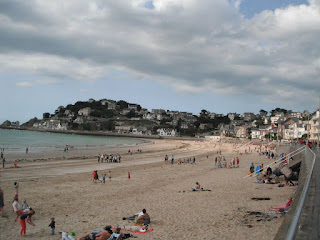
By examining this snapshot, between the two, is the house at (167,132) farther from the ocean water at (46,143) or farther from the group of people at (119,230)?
the group of people at (119,230)

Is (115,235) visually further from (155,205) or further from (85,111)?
(85,111)

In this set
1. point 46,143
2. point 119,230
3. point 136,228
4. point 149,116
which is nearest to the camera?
point 119,230

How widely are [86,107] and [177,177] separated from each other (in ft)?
618

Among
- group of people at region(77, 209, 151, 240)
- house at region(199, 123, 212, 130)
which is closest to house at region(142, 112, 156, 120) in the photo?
house at region(199, 123, 212, 130)

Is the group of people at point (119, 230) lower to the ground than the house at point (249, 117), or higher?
lower

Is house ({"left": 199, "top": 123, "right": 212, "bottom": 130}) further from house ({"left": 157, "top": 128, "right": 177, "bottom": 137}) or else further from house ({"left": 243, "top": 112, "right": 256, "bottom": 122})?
house ({"left": 243, "top": 112, "right": 256, "bottom": 122})

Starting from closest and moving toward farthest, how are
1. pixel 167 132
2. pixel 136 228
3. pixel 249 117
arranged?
A: pixel 136 228
pixel 167 132
pixel 249 117

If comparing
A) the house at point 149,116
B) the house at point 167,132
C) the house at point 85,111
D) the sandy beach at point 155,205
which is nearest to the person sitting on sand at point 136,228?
the sandy beach at point 155,205

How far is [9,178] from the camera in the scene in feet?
56.6

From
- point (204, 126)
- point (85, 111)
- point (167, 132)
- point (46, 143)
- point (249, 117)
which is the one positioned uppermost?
point (249, 117)

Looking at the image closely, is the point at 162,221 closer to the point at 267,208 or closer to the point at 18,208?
the point at 267,208

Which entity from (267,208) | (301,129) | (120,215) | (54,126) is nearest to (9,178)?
(120,215)

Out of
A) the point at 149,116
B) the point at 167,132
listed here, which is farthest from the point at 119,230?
the point at 149,116

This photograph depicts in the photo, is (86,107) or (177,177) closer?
(177,177)
